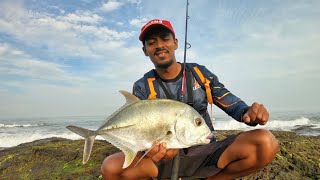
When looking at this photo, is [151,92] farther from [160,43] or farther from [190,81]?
[160,43]

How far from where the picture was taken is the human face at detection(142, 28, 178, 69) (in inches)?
153

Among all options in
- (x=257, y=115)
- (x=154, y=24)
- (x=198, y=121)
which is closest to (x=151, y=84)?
(x=154, y=24)

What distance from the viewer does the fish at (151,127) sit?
8.79 ft

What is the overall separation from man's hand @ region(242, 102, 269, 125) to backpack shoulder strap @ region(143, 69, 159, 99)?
1.43m

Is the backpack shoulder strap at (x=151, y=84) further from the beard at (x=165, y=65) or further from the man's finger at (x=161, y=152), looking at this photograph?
the man's finger at (x=161, y=152)

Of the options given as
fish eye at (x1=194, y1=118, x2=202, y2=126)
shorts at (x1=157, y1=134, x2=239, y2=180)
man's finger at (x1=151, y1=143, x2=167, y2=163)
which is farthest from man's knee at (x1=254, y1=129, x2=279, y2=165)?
man's finger at (x1=151, y1=143, x2=167, y2=163)

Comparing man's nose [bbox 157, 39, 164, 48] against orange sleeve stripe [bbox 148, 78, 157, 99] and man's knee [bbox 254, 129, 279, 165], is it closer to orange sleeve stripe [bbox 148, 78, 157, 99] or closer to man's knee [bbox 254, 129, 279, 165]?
orange sleeve stripe [bbox 148, 78, 157, 99]

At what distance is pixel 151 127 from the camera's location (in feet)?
8.98

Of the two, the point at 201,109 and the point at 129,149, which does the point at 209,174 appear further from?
the point at 129,149

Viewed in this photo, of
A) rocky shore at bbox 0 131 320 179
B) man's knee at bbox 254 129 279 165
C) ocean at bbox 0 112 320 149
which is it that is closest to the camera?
man's knee at bbox 254 129 279 165

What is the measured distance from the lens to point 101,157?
17.8 feet

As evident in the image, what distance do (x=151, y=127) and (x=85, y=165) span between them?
2.84 metres

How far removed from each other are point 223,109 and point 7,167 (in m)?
4.26

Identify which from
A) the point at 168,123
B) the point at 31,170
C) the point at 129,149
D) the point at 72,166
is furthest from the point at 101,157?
the point at 168,123
